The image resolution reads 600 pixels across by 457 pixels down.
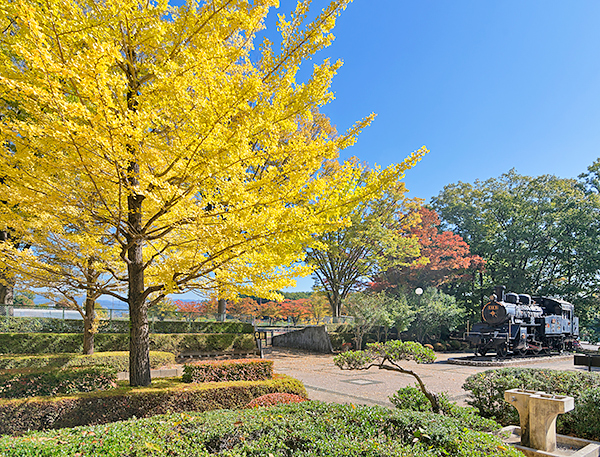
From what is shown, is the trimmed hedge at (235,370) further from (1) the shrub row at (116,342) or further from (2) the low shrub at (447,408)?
(1) the shrub row at (116,342)

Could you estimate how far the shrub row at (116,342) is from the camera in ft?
40.4

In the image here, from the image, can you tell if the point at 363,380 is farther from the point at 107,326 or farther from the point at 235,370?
the point at 107,326

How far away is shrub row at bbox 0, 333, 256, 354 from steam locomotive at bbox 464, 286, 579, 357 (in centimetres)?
1099

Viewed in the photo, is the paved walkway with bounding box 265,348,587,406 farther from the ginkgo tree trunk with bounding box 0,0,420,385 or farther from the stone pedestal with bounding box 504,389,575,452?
the ginkgo tree trunk with bounding box 0,0,420,385

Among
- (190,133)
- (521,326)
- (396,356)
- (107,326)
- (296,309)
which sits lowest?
(521,326)

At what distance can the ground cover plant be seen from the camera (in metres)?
3.19

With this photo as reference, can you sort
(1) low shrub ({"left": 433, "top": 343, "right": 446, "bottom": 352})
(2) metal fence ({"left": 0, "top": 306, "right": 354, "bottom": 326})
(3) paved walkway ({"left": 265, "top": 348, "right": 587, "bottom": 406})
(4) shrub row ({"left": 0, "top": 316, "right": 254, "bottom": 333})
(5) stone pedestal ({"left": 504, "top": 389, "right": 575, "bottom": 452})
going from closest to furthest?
(5) stone pedestal ({"left": 504, "top": 389, "right": 575, "bottom": 452}) → (3) paved walkway ({"left": 265, "top": 348, "right": 587, "bottom": 406}) → (4) shrub row ({"left": 0, "top": 316, "right": 254, "bottom": 333}) → (2) metal fence ({"left": 0, "top": 306, "right": 354, "bottom": 326}) → (1) low shrub ({"left": 433, "top": 343, "right": 446, "bottom": 352})

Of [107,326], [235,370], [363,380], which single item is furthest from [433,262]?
[235,370]

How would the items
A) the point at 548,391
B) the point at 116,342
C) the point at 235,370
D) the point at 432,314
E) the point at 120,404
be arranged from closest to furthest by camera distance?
1. the point at 120,404
2. the point at 548,391
3. the point at 235,370
4. the point at 116,342
5. the point at 432,314

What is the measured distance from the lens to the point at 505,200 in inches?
1160

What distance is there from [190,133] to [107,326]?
1326cm

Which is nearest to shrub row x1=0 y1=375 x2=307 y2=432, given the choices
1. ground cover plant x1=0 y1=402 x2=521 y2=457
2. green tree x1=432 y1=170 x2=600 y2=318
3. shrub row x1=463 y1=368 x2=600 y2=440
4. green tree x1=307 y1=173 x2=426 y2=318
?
ground cover plant x1=0 y1=402 x2=521 y2=457

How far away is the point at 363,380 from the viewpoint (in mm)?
11742

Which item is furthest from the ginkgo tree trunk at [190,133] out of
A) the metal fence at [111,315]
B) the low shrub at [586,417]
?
the metal fence at [111,315]
